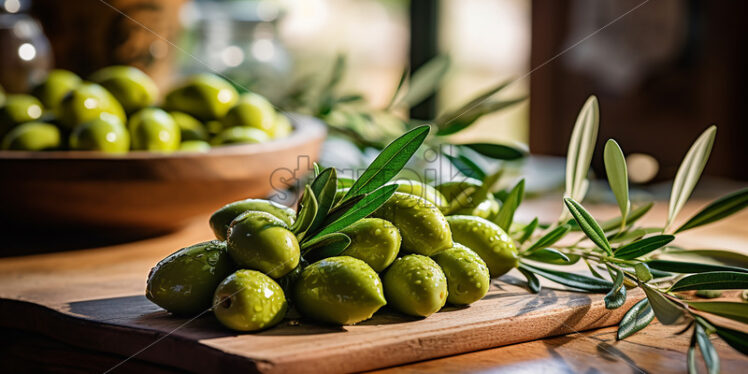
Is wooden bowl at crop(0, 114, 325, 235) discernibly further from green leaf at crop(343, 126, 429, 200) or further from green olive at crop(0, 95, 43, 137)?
green leaf at crop(343, 126, 429, 200)

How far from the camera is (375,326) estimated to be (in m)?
0.54

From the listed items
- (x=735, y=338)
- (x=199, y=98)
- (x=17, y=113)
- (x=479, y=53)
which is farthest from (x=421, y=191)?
(x=479, y=53)

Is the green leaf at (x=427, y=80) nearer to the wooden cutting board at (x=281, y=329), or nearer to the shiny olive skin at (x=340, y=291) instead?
the wooden cutting board at (x=281, y=329)

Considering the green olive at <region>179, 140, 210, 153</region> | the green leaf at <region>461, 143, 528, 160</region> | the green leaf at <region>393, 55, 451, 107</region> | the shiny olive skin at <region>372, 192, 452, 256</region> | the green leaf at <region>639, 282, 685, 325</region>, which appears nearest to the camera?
the green leaf at <region>639, 282, 685, 325</region>

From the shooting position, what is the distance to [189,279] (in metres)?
0.53

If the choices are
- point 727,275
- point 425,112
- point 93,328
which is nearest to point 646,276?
point 727,275

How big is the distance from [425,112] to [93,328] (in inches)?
115

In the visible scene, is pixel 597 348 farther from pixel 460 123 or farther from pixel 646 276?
pixel 460 123

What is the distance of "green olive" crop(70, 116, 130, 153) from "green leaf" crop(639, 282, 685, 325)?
2.22 feet

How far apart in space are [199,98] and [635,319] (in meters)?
0.72

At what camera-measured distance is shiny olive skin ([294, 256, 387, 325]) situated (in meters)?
0.51

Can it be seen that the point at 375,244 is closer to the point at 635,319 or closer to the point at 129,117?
the point at 635,319

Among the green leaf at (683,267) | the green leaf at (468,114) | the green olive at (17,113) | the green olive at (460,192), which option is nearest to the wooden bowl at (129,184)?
the green olive at (17,113)

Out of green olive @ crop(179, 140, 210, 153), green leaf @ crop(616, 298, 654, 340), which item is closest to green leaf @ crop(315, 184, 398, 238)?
green leaf @ crop(616, 298, 654, 340)
